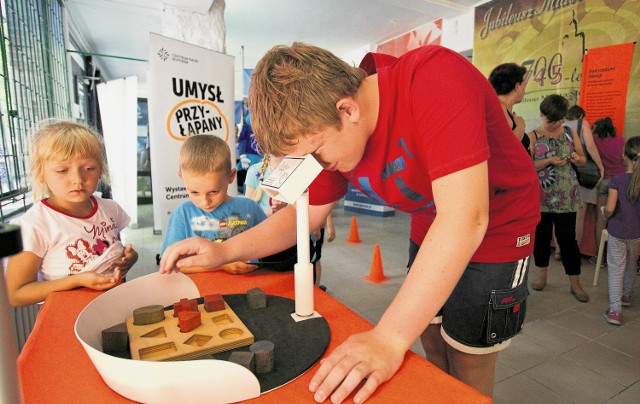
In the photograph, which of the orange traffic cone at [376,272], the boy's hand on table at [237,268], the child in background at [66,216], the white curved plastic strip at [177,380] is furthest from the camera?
the orange traffic cone at [376,272]

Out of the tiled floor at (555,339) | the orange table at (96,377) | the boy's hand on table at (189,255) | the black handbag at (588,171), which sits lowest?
the tiled floor at (555,339)

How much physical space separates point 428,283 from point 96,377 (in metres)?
0.48

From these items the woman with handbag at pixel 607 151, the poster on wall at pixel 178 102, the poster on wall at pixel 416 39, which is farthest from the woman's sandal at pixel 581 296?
the poster on wall at pixel 416 39

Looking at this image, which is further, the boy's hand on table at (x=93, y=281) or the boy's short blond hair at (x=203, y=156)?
the boy's short blond hair at (x=203, y=156)

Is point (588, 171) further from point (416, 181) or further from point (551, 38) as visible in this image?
point (416, 181)

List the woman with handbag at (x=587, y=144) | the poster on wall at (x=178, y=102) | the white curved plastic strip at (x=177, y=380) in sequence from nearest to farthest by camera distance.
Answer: the white curved plastic strip at (x=177, y=380)
the poster on wall at (x=178, y=102)
the woman with handbag at (x=587, y=144)

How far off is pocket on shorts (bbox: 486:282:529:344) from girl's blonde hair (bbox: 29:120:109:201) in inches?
49.1

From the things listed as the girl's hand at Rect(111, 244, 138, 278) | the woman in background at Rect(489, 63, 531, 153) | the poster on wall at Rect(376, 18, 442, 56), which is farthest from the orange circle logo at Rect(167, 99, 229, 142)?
the poster on wall at Rect(376, 18, 442, 56)

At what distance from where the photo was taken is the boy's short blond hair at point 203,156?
4.80 ft

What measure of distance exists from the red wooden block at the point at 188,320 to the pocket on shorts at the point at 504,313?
618mm

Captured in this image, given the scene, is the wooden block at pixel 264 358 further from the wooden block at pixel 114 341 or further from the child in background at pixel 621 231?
the child in background at pixel 621 231

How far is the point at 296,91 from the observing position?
0.62 metres

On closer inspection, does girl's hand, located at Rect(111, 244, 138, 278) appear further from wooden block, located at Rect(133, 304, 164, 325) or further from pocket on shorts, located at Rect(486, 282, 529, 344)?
pocket on shorts, located at Rect(486, 282, 529, 344)

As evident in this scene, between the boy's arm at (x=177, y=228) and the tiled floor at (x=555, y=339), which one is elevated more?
the boy's arm at (x=177, y=228)
